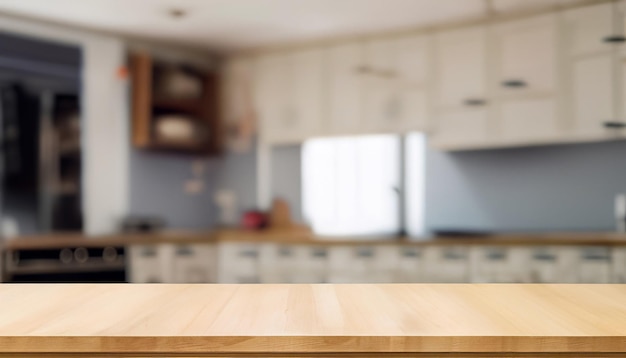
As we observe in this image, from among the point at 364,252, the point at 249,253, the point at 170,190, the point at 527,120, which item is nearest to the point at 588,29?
the point at 527,120

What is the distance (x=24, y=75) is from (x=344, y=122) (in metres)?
2.19

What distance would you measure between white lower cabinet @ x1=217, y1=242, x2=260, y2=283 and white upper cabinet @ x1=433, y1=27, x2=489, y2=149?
1.47 m

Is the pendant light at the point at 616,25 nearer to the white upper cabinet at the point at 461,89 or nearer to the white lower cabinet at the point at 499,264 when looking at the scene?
the white upper cabinet at the point at 461,89

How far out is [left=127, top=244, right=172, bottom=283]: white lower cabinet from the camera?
3.54 meters

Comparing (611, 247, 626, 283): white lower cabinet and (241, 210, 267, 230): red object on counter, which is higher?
(241, 210, 267, 230): red object on counter

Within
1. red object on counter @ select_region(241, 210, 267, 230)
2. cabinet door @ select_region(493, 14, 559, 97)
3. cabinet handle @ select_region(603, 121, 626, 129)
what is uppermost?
cabinet door @ select_region(493, 14, 559, 97)

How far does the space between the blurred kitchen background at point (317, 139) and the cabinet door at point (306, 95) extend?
0.01 meters

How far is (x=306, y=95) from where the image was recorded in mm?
4199

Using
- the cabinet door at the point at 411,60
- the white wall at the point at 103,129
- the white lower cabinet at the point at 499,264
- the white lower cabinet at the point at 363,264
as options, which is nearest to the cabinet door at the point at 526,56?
the cabinet door at the point at 411,60

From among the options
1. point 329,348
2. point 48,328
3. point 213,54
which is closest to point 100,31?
point 213,54

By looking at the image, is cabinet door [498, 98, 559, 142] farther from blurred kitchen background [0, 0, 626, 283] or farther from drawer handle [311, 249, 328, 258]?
drawer handle [311, 249, 328, 258]

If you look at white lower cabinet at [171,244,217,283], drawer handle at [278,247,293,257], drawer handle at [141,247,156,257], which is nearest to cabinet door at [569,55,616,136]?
drawer handle at [278,247,293,257]

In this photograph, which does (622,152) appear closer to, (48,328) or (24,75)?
(48,328)

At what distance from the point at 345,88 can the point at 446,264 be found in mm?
1533
